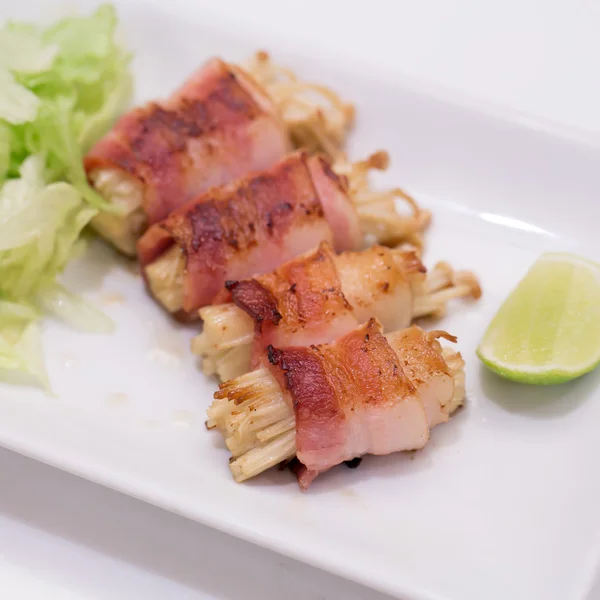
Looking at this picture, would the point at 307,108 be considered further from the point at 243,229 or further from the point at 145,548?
the point at 145,548

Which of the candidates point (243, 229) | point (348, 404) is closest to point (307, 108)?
point (243, 229)

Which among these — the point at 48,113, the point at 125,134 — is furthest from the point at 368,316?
the point at 48,113

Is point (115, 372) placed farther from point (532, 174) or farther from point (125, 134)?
point (532, 174)

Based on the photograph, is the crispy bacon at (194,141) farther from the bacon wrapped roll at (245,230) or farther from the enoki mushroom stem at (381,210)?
the enoki mushroom stem at (381,210)

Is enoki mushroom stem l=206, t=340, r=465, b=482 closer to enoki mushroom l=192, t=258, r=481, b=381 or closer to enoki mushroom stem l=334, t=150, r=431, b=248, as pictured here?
enoki mushroom l=192, t=258, r=481, b=381

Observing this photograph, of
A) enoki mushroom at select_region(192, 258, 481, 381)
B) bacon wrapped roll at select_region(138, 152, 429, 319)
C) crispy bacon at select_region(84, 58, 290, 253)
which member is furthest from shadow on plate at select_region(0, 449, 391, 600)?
crispy bacon at select_region(84, 58, 290, 253)

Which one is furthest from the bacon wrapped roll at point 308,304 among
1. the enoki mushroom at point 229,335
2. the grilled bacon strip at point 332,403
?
the grilled bacon strip at point 332,403
